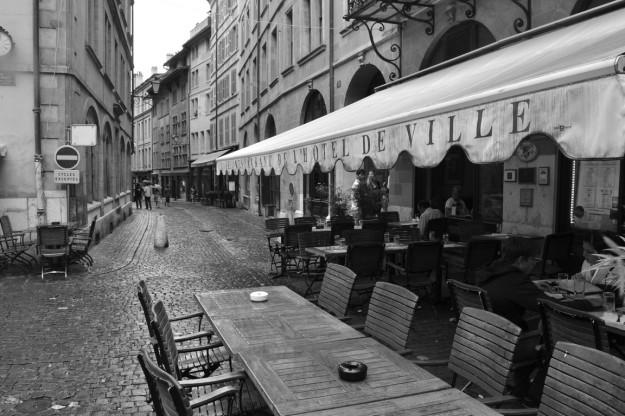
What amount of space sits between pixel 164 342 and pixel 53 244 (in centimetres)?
785

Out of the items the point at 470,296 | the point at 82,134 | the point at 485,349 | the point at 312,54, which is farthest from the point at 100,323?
the point at 312,54

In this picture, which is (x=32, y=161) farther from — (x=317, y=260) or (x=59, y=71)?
(x=317, y=260)

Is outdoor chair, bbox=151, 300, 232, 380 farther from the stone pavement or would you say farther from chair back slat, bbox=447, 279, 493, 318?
chair back slat, bbox=447, 279, 493, 318

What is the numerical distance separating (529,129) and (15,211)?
11.2 m

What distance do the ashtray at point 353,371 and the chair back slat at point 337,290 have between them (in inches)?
68.7

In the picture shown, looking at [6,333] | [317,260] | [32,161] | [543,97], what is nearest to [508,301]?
[543,97]

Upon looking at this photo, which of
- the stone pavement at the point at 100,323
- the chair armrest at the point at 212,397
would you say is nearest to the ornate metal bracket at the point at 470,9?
the stone pavement at the point at 100,323

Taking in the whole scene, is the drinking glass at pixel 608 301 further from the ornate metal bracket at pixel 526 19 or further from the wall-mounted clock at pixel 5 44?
the wall-mounted clock at pixel 5 44

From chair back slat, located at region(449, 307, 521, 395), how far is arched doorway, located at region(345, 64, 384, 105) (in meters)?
11.7

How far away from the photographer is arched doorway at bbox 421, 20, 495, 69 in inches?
410

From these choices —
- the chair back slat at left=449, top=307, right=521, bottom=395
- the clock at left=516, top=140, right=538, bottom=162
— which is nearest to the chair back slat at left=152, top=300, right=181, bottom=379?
the chair back slat at left=449, top=307, right=521, bottom=395

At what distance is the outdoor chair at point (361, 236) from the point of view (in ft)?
27.4

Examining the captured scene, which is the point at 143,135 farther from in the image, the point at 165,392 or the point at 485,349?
the point at 165,392

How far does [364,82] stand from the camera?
15.4 m
